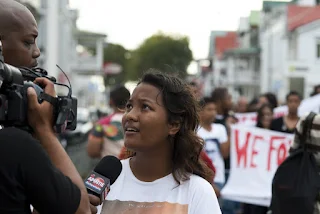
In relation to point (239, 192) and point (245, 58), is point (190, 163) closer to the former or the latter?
point (239, 192)

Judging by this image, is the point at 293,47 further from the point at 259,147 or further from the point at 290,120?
the point at 259,147

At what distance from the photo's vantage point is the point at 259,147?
897 cm

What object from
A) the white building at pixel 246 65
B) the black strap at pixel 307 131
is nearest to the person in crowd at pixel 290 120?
the black strap at pixel 307 131

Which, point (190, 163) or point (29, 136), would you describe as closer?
point (29, 136)

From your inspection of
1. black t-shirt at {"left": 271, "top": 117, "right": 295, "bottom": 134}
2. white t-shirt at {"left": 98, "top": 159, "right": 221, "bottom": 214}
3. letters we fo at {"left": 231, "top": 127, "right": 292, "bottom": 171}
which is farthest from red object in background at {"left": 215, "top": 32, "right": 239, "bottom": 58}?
white t-shirt at {"left": 98, "top": 159, "right": 221, "bottom": 214}

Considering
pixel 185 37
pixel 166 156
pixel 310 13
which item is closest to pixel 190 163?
pixel 166 156

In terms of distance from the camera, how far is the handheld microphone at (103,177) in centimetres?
286

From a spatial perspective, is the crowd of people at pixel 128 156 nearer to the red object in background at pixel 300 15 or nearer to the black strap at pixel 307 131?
the black strap at pixel 307 131

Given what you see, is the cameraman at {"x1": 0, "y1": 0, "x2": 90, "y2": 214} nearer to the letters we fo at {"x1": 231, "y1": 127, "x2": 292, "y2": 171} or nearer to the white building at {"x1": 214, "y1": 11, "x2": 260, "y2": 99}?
the letters we fo at {"x1": 231, "y1": 127, "x2": 292, "y2": 171}

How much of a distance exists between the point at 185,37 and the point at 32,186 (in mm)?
87040

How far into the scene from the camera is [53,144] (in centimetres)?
257

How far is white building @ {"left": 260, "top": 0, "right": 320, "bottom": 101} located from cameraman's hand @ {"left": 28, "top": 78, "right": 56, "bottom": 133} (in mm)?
35882

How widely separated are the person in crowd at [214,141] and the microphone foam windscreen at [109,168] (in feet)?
15.7

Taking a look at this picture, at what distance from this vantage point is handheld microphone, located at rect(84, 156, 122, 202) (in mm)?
2863
